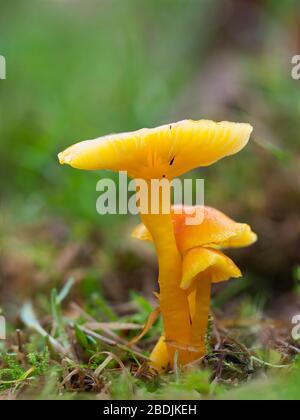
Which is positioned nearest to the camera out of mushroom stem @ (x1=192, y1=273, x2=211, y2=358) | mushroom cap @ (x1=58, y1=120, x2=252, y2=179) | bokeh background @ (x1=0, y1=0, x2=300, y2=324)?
mushroom cap @ (x1=58, y1=120, x2=252, y2=179)

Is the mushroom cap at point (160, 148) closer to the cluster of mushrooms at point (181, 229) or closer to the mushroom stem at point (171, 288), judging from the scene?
the cluster of mushrooms at point (181, 229)

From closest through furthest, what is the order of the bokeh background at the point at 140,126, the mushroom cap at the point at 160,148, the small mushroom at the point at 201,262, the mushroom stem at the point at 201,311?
the mushroom cap at the point at 160,148
the small mushroom at the point at 201,262
the mushroom stem at the point at 201,311
the bokeh background at the point at 140,126

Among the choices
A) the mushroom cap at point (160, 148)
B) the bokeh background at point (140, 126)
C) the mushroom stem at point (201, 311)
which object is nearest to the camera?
the mushroom cap at point (160, 148)

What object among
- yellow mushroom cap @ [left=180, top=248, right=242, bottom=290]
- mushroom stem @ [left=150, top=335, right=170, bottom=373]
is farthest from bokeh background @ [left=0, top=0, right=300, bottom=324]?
yellow mushroom cap @ [left=180, top=248, right=242, bottom=290]

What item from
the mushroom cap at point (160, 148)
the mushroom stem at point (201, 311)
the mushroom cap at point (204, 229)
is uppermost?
the mushroom cap at point (160, 148)

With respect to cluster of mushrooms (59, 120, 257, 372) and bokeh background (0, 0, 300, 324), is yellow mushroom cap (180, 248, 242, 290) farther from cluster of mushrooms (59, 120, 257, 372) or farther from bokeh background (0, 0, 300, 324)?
bokeh background (0, 0, 300, 324)

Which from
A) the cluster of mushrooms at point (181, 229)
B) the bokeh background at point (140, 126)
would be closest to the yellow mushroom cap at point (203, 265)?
the cluster of mushrooms at point (181, 229)

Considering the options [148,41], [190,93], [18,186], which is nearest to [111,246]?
[18,186]

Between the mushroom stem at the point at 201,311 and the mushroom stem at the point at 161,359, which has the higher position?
the mushroom stem at the point at 201,311
